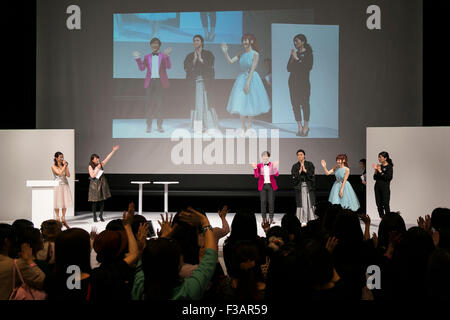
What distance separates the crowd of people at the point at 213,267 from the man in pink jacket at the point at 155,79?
641cm

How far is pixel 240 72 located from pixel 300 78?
3.80 ft

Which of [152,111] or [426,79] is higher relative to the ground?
[426,79]

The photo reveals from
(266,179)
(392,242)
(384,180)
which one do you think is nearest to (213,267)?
(392,242)

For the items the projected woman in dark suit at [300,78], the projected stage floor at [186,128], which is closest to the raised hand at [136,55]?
the projected stage floor at [186,128]

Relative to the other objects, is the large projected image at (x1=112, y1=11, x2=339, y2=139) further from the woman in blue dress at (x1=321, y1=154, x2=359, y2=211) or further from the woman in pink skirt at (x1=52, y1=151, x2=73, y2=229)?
the woman in pink skirt at (x1=52, y1=151, x2=73, y2=229)

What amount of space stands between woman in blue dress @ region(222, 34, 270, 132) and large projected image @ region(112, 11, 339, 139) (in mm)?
19

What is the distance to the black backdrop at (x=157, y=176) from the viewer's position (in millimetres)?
8070

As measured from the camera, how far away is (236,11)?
28.3 ft

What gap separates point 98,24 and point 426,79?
6434 mm

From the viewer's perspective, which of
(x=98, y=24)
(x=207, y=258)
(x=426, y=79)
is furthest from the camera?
(x=98, y=24)

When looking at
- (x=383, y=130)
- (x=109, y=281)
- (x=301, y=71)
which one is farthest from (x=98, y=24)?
(x=109, y=281)

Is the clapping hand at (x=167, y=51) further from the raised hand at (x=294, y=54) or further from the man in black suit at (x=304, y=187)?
the man in black suit at (x=304, y=187)
